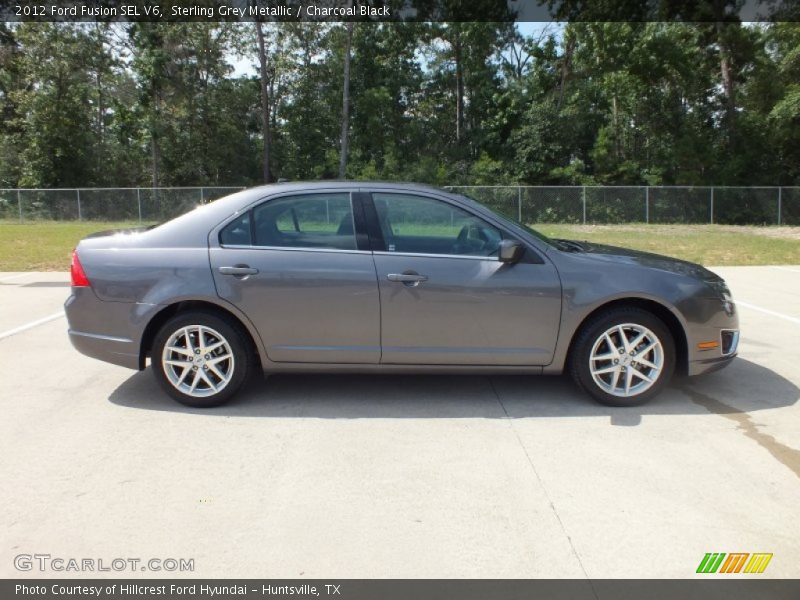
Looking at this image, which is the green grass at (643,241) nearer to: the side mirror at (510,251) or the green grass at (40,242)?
the green grass at (40,242)

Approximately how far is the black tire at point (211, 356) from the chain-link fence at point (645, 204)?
72.5 feet

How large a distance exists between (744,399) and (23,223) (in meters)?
29.9

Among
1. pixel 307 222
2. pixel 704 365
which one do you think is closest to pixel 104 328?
pixel 307 222

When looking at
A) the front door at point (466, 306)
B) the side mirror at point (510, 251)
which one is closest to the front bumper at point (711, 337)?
the front door at point (466, 306)

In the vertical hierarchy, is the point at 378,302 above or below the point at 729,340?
above

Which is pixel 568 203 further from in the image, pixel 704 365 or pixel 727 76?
pixel 704 365

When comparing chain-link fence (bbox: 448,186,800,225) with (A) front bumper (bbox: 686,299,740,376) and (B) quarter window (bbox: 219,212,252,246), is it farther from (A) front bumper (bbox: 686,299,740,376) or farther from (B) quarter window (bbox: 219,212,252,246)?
(B) quarter window (bbox: 219,212,252,246)

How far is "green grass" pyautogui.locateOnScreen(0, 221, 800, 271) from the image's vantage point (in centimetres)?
1466

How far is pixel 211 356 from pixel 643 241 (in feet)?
57.6

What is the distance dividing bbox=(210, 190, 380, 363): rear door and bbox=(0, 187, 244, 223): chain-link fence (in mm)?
23810

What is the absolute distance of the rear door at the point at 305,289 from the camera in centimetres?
462

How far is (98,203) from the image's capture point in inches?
1104
